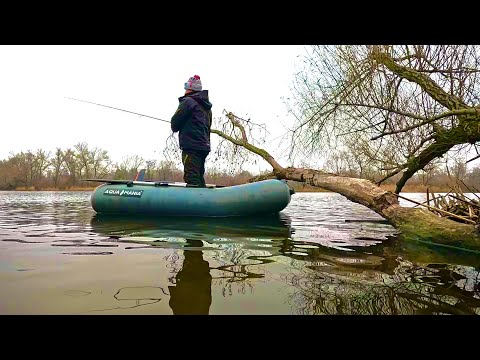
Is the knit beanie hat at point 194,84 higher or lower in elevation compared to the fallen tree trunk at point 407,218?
higher

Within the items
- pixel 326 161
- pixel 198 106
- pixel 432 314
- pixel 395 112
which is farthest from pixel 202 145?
pixel 432 314

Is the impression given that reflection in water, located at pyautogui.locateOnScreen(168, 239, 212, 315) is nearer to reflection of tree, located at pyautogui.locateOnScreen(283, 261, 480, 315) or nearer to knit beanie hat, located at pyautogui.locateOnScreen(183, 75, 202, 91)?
reflection of tree, located at pyautogui.locateOnScreen(283, 261, 480, 315)

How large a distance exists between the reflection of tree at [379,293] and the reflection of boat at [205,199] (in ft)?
12.3

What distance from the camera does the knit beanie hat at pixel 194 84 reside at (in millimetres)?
7055

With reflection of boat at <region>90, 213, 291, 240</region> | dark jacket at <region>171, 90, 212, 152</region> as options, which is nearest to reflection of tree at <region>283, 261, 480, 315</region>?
reflection of boat at <region>90, 213, 291, 240</region>

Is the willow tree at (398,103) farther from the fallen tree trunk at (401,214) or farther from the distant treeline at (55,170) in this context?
the distant treeline at (55,170)

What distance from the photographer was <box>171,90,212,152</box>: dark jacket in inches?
276

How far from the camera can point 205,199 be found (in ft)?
22.0

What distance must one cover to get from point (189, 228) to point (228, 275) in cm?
281

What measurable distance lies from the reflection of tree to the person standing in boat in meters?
4.64

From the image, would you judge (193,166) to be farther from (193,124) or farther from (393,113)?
(393,113)

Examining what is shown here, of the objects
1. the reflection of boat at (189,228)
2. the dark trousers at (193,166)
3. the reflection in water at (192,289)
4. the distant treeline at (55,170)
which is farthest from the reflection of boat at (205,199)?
the distant treeline at (55,170)
